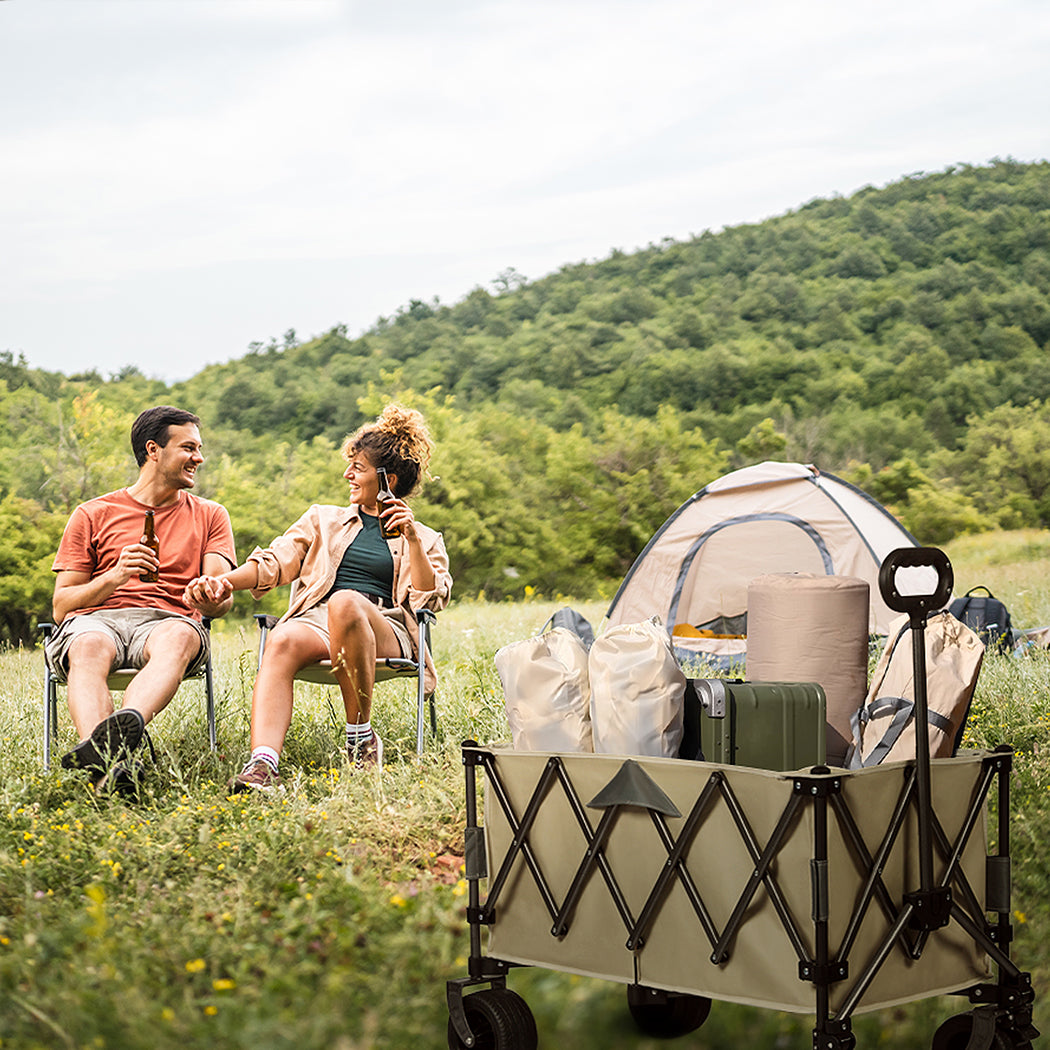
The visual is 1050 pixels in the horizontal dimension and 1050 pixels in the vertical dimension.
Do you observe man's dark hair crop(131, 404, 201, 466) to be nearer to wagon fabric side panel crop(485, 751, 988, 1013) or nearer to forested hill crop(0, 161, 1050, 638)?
wagon fabric side panel crop(485, 751, 988, 1013)

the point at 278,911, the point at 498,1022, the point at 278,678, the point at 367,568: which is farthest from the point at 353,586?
the point at 498,1022

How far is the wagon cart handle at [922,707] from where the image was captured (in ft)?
5.41

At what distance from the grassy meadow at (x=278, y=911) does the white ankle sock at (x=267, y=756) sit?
9cm

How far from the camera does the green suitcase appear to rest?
1.80 meters

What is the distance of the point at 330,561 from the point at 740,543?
357 centimetres

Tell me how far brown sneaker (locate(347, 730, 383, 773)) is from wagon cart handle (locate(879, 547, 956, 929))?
5.95 feet

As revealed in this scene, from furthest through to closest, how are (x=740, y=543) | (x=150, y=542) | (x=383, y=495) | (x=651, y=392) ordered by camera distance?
1. (x=651, y=392)
2. (x=740, y=543)
3. (x=383, y=495)
4. (x=150, y=542)

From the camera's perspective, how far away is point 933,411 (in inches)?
823

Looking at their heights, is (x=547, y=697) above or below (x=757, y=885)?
above

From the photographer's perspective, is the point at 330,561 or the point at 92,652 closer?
the point at 92,652

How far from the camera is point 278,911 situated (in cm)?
246

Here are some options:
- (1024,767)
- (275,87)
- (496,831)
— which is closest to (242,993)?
(496,831)

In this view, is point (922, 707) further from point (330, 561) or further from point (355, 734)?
point (330, 561)

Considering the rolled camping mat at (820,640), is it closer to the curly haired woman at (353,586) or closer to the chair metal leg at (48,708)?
the curly haired woman at (353,586)
